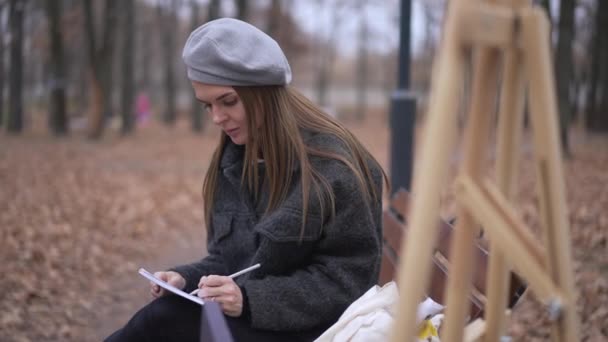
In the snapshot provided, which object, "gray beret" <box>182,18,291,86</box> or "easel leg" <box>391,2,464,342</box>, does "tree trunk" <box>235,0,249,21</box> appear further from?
"easel leg" <box>391,2,464,342</box>

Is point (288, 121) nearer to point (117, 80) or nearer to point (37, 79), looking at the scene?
point (117, 80)

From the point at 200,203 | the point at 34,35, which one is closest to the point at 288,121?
the point at 200,203

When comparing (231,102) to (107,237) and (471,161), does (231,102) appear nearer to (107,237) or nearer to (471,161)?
(471,161)

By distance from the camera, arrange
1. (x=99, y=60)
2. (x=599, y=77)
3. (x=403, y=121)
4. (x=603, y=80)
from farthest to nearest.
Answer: (x=599, y=77)
(x=603, y=80)
(x=99, y=60)
(x=403, y=121)

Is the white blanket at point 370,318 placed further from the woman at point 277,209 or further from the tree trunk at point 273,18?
the tree trunk at point 273,18

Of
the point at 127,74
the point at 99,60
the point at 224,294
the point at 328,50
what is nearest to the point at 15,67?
the point at 127,74

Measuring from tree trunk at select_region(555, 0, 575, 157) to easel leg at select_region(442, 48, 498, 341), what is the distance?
11.8 m

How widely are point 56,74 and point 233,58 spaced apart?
1734 centimetres

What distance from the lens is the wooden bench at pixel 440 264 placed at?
2.42m

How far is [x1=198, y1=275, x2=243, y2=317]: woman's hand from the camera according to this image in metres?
2.10

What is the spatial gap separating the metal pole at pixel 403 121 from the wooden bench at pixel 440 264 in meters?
2.18

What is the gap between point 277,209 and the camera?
223 cm

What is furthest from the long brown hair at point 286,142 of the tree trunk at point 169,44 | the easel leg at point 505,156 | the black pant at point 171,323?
the tree trunk at point 169,44

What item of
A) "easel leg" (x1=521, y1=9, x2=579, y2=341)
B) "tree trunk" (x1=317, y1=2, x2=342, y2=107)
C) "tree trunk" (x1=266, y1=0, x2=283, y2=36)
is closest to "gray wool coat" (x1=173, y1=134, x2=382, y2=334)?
"easel leg" (x1=521, y1=9, x2=579, y2=341)
